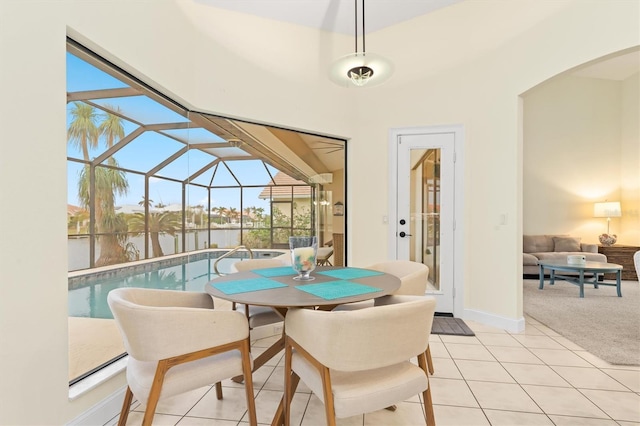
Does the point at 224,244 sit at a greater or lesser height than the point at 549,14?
lesser

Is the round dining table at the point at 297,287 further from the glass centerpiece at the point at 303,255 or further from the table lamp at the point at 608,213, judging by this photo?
the table lamp at the point at 608,213

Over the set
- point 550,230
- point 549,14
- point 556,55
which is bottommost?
point 550,230

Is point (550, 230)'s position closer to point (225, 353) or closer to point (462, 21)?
point (462, 21)

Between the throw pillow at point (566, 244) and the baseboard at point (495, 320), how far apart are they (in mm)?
4052

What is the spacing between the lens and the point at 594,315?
3.60 metres

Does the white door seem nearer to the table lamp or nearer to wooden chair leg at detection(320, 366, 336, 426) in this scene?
wooden chair leg at detection(320, 366, 336, 426)

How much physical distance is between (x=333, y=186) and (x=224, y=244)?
3.66 meters

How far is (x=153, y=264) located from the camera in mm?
4914

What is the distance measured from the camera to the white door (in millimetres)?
3594

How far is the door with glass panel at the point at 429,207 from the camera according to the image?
3594 millimetres

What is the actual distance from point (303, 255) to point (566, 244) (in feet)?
21.5

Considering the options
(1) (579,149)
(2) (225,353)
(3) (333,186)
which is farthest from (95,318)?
(1) (579,149)

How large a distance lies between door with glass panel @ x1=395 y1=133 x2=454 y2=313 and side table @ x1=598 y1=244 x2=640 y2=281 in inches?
172

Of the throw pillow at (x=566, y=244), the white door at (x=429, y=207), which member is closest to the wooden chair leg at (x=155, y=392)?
the white door at (x=429, y=207)
